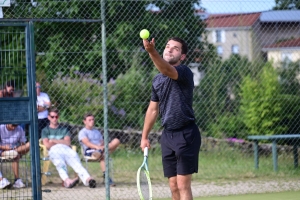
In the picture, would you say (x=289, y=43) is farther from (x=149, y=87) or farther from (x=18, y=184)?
(x=18, y=184)

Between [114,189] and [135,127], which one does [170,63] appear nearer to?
[114,189]

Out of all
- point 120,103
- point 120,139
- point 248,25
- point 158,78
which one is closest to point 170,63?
point 158,78

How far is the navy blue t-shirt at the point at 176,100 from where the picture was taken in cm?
628

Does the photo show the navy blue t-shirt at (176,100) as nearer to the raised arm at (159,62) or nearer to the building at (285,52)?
the raised arm at (159,62)

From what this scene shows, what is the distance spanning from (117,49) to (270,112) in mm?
2875

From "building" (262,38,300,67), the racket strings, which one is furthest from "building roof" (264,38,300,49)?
the racket strings

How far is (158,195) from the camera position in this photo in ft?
31.6

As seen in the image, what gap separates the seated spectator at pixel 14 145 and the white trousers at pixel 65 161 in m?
0.47

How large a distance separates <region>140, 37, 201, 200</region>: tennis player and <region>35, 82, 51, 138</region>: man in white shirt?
387cm

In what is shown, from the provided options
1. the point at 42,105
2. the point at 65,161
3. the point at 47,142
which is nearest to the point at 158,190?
the point at 65,161

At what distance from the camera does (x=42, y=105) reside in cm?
1022

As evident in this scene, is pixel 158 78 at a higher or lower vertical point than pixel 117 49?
lower

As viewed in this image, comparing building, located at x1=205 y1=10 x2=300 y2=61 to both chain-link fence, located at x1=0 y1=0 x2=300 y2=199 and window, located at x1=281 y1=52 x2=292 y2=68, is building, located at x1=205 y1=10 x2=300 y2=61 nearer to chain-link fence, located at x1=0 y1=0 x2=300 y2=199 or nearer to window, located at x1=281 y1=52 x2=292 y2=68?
chain-link fence, located at x1=0 y1=0 x2=300 y2=199

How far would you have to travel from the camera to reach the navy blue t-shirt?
6.28 metres
